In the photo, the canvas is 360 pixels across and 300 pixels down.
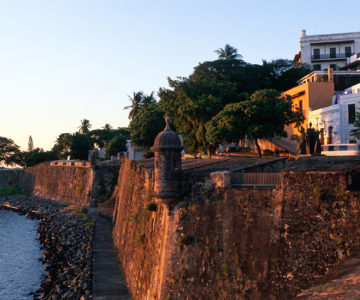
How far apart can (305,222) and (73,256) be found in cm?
2416

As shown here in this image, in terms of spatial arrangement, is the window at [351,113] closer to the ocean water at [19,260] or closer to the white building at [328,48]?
the ocean water at [19,260]

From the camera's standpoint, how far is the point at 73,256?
97.7 ft

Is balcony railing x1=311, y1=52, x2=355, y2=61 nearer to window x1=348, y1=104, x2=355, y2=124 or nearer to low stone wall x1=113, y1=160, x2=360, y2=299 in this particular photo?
window x1=348, y1=104, x2=355, y2=124

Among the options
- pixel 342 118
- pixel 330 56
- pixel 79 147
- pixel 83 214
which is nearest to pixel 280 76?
pixel 330 56

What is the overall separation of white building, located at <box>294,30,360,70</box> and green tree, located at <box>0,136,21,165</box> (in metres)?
85.4

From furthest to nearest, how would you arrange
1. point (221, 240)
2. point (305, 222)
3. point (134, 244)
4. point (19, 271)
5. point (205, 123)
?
point (205, 123) < point (19, 271) < point (134, 244) < point (221, 240) < point (305, 222)

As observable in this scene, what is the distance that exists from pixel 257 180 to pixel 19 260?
3118 cm

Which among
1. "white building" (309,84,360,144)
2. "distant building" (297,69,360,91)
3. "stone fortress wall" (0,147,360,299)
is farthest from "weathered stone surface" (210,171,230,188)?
"distant building" (297,69,360,91)

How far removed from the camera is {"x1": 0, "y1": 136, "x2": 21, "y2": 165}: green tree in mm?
100500

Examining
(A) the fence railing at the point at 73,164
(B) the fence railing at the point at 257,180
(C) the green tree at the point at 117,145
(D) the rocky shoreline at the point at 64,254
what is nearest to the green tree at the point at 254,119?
(D) the rocky shoreline at the point at 64,254

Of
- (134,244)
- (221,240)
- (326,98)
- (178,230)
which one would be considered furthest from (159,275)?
(326,98)

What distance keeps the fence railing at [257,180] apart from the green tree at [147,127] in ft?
142

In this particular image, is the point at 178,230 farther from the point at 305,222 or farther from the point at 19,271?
the point at 19,271

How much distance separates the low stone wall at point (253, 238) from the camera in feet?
35.2
